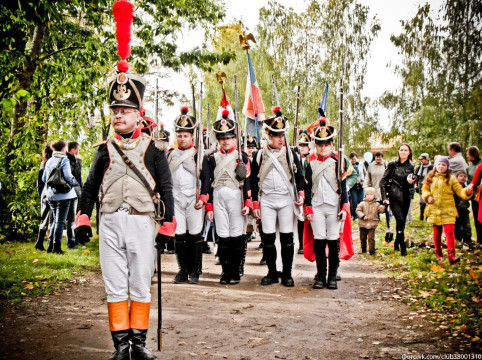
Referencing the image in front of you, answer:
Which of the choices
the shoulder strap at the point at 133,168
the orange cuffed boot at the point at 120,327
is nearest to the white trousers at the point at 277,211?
the shoulder strap at the point at 133,168

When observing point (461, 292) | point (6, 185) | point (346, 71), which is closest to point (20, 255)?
point (6, 185)

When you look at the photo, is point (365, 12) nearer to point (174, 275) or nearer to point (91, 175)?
point (174, 275)

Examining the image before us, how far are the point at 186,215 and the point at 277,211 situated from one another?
1.49 metres

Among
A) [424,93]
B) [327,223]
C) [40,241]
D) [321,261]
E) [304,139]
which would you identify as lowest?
[321,261]

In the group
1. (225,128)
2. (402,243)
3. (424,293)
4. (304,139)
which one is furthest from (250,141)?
(424,293)

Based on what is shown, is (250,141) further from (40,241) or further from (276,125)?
(40,241)

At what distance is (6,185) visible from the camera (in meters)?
10.2

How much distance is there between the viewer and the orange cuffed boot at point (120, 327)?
4.54 metres

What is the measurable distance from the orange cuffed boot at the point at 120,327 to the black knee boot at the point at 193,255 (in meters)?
3.61

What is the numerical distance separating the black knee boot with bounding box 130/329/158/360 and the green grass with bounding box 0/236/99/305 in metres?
2.95

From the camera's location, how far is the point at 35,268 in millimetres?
8789

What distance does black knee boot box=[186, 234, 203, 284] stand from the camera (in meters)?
8.26

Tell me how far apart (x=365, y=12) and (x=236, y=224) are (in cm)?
3018

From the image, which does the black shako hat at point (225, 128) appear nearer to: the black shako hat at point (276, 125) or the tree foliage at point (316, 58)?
the black shako hat at point (276, 125)
